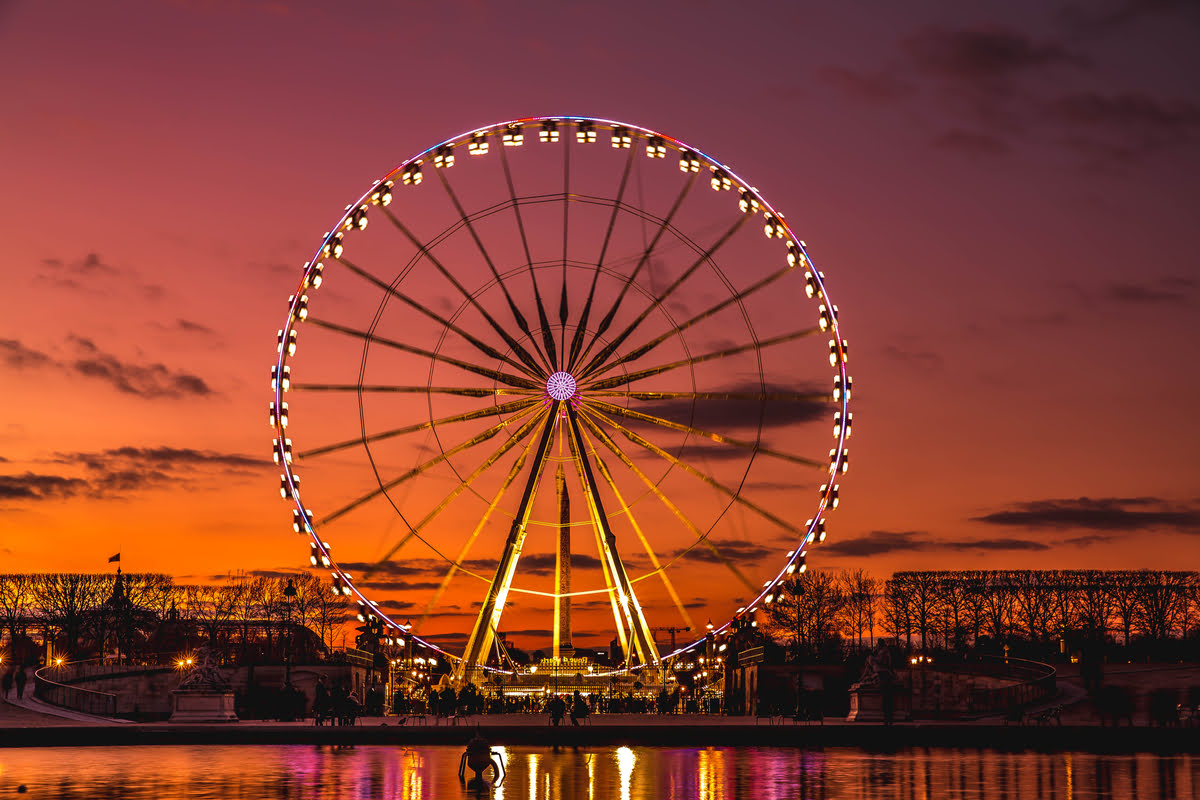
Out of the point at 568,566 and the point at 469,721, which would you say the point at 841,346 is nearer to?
the point at 568,566

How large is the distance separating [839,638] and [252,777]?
222ft

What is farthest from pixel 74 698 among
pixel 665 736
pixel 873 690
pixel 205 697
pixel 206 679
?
pixel 873 690

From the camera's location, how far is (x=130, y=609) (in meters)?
83.6

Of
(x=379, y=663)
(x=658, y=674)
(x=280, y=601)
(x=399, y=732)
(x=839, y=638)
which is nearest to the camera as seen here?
(x=399, y=732)

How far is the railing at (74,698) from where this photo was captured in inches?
1777

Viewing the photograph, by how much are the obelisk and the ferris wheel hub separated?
3.96 m

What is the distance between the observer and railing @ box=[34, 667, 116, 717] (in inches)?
1777

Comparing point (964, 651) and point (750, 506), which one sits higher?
point (750, 506)

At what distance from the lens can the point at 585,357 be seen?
38.0m

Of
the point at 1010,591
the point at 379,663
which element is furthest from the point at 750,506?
the point at 1010,591

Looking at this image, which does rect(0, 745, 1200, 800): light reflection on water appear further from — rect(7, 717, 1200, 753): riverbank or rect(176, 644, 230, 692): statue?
rect(176, 644, 230, 692): statue

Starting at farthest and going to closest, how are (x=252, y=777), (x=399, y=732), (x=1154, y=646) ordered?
(x=1154, y=646)
(x=399, y=732)
(x=252, y=777)

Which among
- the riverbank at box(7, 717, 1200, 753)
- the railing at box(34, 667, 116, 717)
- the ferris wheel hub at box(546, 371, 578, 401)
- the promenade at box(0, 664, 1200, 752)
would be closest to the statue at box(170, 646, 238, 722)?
the railing at box(34, 667, 116, 717)

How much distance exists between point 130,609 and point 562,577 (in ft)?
163
